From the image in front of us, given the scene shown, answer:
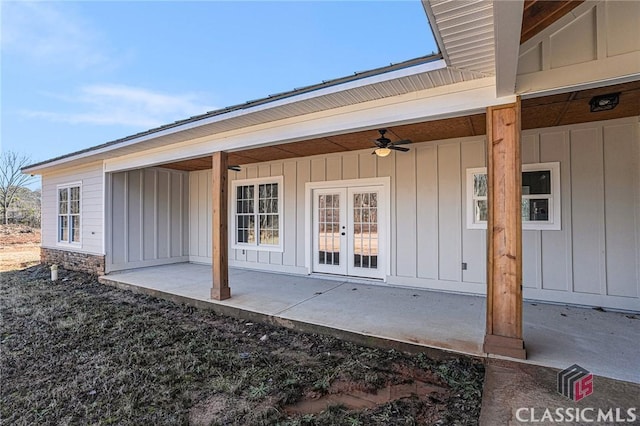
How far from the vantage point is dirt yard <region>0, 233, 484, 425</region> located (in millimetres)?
2219

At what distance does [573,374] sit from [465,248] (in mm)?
2669

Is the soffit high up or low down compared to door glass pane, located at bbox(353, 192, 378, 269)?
up

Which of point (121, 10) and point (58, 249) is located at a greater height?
point (121, 10)

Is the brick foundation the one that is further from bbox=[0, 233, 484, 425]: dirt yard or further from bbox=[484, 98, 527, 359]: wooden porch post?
bbox=[484, 98, 527, 359]: wooden porch post

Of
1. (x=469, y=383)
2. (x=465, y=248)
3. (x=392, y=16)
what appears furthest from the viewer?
(x=392, y=16)

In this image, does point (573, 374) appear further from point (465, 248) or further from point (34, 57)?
point (34, 57)

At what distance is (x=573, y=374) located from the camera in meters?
2.49

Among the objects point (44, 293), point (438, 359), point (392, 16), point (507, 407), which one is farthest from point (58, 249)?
point (392, 16)

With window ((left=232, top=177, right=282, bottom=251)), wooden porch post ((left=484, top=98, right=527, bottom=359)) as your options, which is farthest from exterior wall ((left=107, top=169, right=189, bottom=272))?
wooden porch post ((left=484, top=98, right=527, bottom=359))

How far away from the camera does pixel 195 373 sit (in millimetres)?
2855

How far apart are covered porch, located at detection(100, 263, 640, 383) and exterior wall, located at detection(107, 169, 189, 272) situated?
1401 mm

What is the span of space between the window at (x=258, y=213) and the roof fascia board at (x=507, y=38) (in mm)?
Result: 5122

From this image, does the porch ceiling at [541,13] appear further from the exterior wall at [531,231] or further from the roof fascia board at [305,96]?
the exterior wall at [531,231]

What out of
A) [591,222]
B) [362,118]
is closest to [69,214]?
[362,118]
